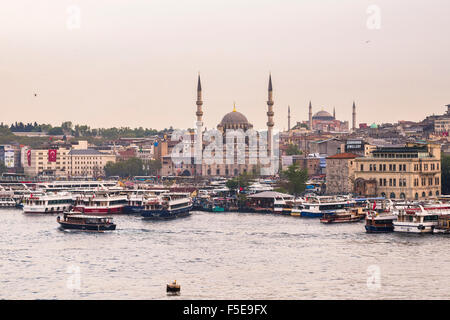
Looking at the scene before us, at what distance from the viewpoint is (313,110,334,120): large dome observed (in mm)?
138625

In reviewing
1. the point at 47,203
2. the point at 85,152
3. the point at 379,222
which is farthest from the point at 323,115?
the point at 379,222

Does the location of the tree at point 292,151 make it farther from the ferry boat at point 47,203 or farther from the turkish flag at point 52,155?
the ferry boat at point 47,203

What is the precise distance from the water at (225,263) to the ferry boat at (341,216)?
1.79 meters

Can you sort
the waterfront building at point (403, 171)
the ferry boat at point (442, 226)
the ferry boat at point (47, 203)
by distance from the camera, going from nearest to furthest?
1. the ferry boat at point (442, 226)
2. the ferry boat at point (47, 203)
3. the waterfront building at point (403, 171)

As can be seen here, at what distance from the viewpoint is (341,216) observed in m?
42.1

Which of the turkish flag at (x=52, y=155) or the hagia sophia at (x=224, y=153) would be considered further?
the turkish flag at (x=52, y=155)

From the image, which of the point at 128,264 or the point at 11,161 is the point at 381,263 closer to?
the point at 128,264

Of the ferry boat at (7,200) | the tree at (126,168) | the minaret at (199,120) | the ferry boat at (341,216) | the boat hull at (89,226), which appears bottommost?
the boat hull at (89,226)

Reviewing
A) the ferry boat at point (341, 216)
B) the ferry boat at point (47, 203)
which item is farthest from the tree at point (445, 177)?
the ferry boat at point (47, 203)

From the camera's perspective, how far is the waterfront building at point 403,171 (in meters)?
50.5

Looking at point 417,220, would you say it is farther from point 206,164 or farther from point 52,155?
point 52,155

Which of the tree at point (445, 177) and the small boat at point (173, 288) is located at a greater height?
the tree at point (445, 177)

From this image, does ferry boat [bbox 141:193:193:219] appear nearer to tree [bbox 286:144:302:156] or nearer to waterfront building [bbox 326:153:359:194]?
waterfront building [bbox 326:153:359:194]

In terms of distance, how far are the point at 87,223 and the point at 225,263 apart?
12572mm
